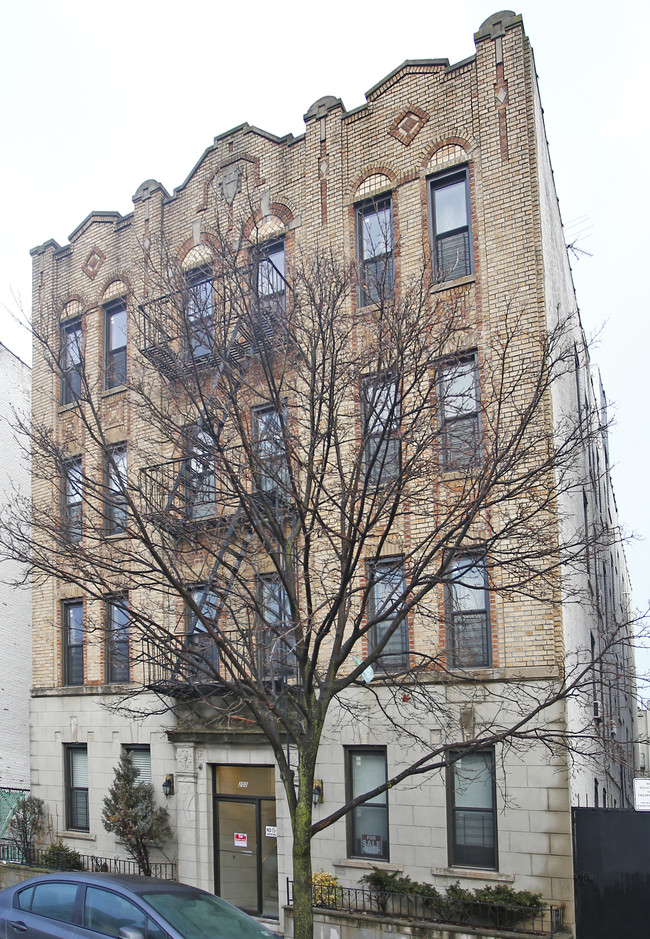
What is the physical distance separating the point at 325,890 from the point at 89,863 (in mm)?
6181

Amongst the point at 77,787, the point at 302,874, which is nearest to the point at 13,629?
the point at 77,787

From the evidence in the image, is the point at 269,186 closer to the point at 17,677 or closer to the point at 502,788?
the point at 502,788

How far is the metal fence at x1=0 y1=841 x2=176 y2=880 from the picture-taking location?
16.0 m

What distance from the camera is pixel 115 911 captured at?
340 inches

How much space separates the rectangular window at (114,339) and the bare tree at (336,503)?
Result: 3.77m

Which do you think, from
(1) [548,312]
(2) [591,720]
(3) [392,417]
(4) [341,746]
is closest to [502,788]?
(4) [341,746]

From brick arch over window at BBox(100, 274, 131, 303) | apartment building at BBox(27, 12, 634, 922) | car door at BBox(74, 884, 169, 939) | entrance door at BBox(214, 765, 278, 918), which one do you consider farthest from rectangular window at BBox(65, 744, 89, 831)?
car door at BBox(74, 884, 169, 939)

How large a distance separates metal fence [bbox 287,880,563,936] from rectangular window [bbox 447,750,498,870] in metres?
0.74

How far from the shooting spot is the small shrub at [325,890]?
13.2 m

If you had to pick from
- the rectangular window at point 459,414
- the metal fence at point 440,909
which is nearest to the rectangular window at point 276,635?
the rectangular window at point 459,414

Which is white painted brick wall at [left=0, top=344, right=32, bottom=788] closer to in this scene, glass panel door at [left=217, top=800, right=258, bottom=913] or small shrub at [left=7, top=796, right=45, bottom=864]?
small shrub at [left=7, top=796, right=45, bottom=864]

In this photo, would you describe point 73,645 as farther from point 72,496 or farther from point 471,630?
point 471,630

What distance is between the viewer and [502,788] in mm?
12523

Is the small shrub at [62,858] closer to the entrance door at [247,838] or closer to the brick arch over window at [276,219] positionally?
the entrance door at [247,838]
